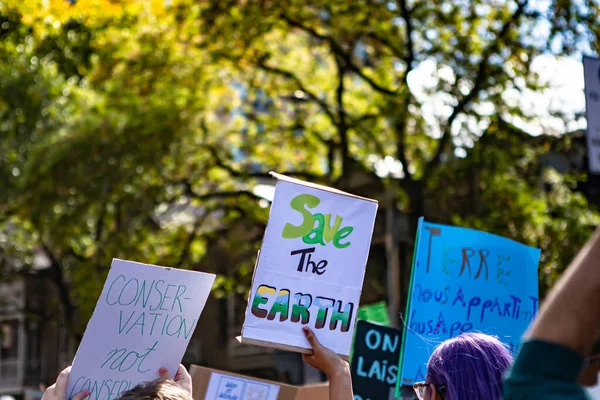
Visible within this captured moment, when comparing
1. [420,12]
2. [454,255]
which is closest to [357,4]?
[420,12]

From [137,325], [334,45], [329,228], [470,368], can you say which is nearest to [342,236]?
[329,228]

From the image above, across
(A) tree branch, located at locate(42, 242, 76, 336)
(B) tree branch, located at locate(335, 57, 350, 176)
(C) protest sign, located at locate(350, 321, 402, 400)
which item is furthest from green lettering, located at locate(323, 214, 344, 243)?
(A) tree branch, located at locate(42, 242, 76, 336)

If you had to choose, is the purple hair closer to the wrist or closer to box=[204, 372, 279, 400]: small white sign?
the wrist

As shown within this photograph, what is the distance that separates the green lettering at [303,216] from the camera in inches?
131

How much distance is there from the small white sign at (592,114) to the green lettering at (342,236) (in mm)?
2263

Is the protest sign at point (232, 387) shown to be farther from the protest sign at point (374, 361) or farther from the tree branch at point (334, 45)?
the tree branch at point (334, 45)

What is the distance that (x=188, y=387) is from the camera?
10.2ft

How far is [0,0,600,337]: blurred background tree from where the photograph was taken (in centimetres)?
1252

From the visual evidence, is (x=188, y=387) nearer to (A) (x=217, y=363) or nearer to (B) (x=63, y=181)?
(B) (x=63, y=181)

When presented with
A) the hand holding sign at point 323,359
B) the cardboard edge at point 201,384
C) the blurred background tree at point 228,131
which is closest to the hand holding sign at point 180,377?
the hand holding sign at point 323,359

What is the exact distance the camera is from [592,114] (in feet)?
17.4

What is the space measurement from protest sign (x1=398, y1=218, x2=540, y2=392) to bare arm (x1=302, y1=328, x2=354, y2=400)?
1311 mm

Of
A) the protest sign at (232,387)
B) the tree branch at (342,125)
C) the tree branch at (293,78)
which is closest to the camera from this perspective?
the protest sign at (232,387)

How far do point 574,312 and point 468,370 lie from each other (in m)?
1.46
